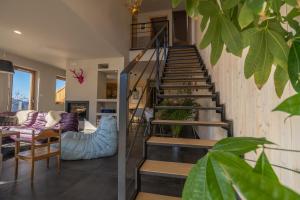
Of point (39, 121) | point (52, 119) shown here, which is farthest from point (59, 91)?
point (52, 119)

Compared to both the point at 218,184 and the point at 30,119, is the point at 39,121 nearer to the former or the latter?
the point at 30,119

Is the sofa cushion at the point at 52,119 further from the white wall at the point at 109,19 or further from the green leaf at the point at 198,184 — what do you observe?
the green leaf at the point at 198,184

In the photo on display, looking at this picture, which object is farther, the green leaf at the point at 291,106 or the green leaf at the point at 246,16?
the green leaf at the point at 246,16

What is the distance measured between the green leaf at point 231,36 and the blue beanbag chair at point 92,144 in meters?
3.50

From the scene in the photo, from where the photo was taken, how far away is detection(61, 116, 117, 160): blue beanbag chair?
355 cm

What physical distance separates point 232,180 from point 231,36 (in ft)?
1.20

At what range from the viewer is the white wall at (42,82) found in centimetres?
611

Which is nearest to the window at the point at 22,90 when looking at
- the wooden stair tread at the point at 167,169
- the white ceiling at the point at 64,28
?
the white ceiling at the point at 64,28

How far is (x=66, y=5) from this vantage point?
337 centimetres

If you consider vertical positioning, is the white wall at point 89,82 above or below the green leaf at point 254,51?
above

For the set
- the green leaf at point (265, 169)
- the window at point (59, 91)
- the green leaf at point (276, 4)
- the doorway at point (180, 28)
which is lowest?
the green leaf at point (265, 169)

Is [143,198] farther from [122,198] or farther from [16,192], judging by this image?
[16,192]

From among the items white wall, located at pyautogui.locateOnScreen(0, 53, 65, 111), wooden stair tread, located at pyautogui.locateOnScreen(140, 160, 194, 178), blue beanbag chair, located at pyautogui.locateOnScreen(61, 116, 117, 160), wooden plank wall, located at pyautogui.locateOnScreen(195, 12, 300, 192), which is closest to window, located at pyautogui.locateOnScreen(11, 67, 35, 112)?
white wall, located at pyautogui.locateOnScreen(0, 53, 65, 111)

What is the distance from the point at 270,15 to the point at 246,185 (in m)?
0.42
